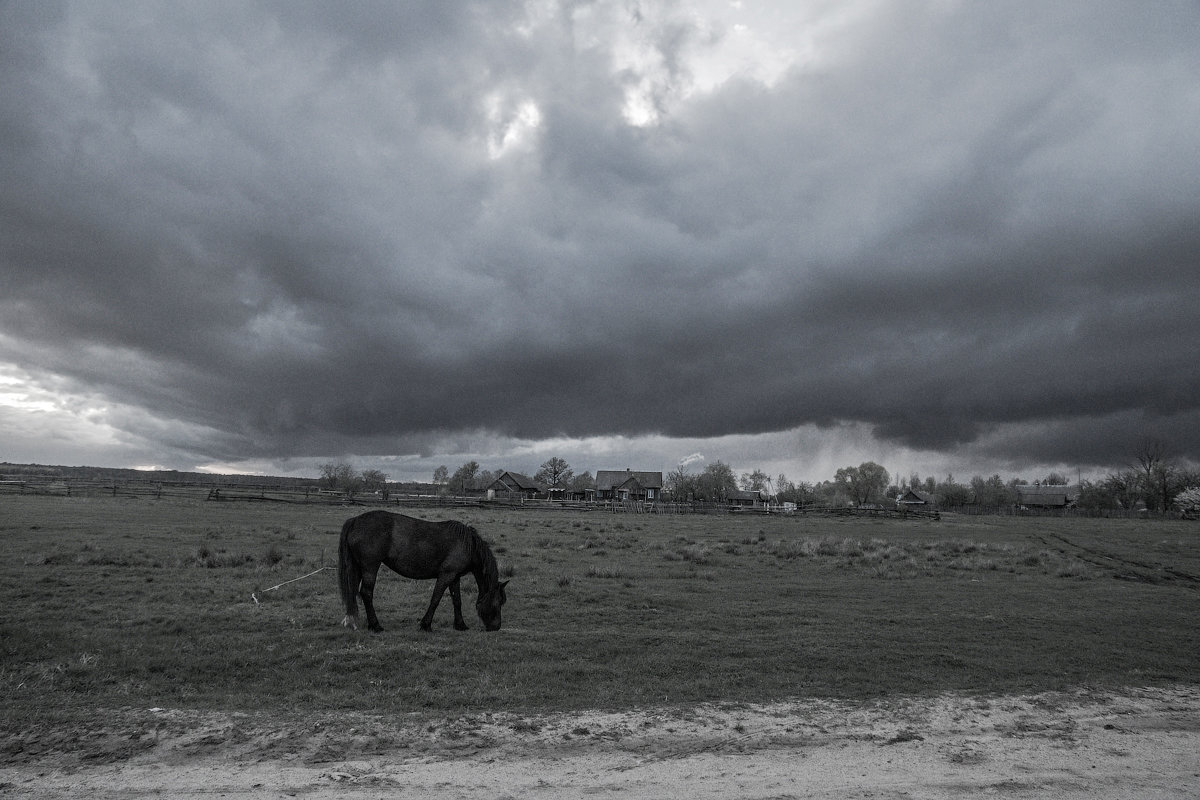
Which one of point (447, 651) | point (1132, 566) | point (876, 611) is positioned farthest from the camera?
point (1132, 566)

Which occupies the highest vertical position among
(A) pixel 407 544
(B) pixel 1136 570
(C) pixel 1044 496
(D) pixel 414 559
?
(C) pixel 1044 496

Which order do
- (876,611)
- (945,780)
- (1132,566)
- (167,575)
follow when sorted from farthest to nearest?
(1132,566) < (167,575) < (876,611) < (945,780)

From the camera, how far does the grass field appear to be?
8539 mm

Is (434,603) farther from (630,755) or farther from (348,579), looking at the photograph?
(630,755)

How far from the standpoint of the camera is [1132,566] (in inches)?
1129

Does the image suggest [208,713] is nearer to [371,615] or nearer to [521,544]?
[371,615]

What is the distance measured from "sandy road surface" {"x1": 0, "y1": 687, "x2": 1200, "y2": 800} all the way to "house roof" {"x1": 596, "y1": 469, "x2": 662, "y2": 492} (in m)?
109

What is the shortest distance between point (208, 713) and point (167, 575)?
12.3m

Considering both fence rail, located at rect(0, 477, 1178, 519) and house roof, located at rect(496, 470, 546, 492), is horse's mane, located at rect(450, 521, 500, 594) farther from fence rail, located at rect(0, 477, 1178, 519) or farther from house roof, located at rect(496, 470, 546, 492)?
house roof, located at rect(496, 470, 546, 492)

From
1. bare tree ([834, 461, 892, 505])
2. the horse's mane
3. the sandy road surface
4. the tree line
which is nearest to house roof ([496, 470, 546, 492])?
the tree line

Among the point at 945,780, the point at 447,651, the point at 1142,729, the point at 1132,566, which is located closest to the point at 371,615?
the point at 447,651

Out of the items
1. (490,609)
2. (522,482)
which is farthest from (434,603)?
(522,482)

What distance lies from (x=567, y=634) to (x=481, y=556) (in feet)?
7.19

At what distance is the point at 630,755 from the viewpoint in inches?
257
